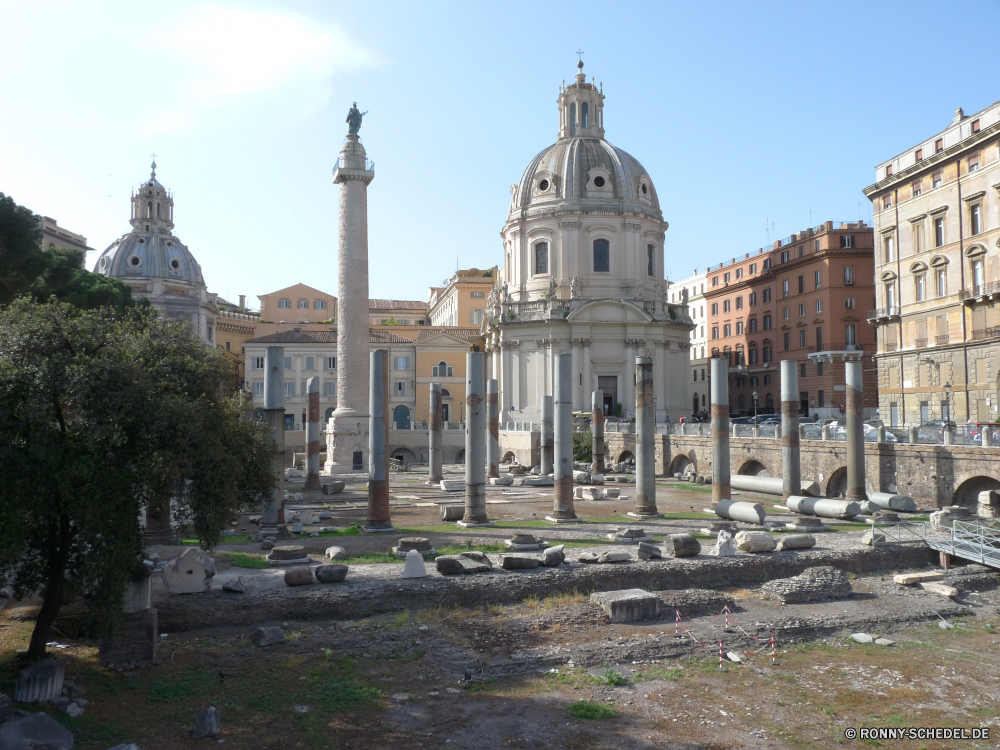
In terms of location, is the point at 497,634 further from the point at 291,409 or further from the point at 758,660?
the point at 291,409

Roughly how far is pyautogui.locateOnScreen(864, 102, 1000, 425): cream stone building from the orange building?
7525mm

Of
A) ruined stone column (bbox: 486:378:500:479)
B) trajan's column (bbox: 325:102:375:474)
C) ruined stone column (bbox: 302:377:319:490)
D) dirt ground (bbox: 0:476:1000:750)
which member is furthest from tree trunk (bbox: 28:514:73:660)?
trajan's column (bbox: 325:102:375:474)

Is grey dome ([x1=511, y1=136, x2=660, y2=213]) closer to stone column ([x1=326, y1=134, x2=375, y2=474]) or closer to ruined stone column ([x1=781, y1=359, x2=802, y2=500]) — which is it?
stone column ([x1=326, y1=134, x2=375, y2=474])

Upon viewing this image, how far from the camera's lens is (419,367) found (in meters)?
60.2

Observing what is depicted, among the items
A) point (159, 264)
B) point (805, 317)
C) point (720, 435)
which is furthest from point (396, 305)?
point (720, 435)

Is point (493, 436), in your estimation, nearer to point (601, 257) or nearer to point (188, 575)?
point (601, 257)

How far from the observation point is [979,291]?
3275 centimetres

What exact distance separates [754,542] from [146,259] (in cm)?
6868

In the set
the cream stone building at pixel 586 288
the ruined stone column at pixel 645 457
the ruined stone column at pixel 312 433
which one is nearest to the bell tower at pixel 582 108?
the cream stone building at pixel 586 288

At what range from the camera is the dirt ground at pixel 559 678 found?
8922mm

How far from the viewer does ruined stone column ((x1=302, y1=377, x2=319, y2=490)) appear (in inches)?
1190

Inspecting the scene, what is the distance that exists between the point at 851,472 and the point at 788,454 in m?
1.96

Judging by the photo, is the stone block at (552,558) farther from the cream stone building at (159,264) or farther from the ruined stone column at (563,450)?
the cream stone building at (159,264)

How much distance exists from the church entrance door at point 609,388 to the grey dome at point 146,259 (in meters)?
43.5
